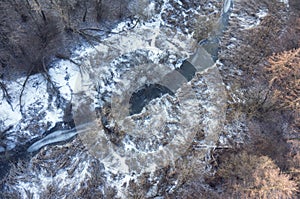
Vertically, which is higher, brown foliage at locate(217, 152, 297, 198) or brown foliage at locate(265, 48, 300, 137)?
brown foliage at locate(265, 48, 300, 137)

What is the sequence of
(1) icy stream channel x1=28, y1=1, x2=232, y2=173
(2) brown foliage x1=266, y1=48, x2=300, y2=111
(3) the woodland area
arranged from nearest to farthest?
(3) the woodland area → (2) brown foliage x1=266, y1=48, x2=300, y2=111 → (1) icy stream channel x1=28, y1=1, x2=232, y2=173

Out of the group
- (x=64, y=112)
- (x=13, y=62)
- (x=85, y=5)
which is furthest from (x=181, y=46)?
(x=13, y=62)

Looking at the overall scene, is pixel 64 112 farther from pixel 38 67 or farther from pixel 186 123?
pixel 186 123

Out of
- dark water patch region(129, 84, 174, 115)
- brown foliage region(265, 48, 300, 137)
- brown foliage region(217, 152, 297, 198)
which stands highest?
dark water patch region(129, 84, 174, 115)

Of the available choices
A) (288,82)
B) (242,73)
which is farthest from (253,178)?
(242,73)

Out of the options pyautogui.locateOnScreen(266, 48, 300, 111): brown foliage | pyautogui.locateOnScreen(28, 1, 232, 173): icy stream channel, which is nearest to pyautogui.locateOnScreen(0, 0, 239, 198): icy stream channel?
pyautogui.locateOnScreen(28, 1, 232, 173): icy stream channel

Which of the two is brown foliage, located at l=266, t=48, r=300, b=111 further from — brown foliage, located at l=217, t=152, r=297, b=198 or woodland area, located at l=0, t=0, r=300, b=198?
brown foliage, located at l=217, t=152, r=297, b=198

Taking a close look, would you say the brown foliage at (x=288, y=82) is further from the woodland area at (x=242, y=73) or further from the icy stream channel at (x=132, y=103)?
the icy stream channel at (x=132, y=103)

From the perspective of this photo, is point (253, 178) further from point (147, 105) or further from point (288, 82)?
point (147, 105)

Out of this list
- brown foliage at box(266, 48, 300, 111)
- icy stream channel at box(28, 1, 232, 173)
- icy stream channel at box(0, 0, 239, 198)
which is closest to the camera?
brown foliage at box(266, 48, 300, 111)
